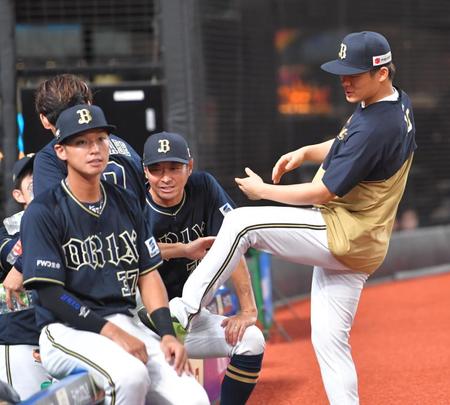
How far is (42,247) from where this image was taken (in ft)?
13.3

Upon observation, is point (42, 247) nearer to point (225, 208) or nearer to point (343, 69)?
point (225, 208)

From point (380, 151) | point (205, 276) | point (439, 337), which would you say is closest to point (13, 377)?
point (205, 276)

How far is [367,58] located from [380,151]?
17.8 inches

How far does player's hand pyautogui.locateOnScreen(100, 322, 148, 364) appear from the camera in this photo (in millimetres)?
4066

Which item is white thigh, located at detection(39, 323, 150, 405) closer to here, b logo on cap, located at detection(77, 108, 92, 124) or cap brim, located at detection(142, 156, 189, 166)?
b logo on cap, located at detection(77, 108, 92, 124)

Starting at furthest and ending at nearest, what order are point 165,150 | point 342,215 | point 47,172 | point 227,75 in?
point 227,75 < point 165,150 < point 342,215 < point 47,172

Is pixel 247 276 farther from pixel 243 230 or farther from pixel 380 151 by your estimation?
pixel 380 151

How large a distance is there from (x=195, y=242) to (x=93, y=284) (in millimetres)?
938

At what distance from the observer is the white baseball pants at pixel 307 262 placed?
186 inches

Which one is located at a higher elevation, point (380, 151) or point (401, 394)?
point (380, 151)

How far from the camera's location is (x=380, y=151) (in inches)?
187

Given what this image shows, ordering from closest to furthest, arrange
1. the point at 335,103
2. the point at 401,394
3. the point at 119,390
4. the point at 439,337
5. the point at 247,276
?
the point at 119,390 → the point at 247,276 → the point at 401,394 → the point at 439,337 → the point at 335,103

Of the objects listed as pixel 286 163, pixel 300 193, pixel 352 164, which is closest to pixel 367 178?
pixel 352 164

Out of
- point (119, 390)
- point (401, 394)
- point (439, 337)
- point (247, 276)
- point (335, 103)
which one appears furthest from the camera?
point (335, 103)
